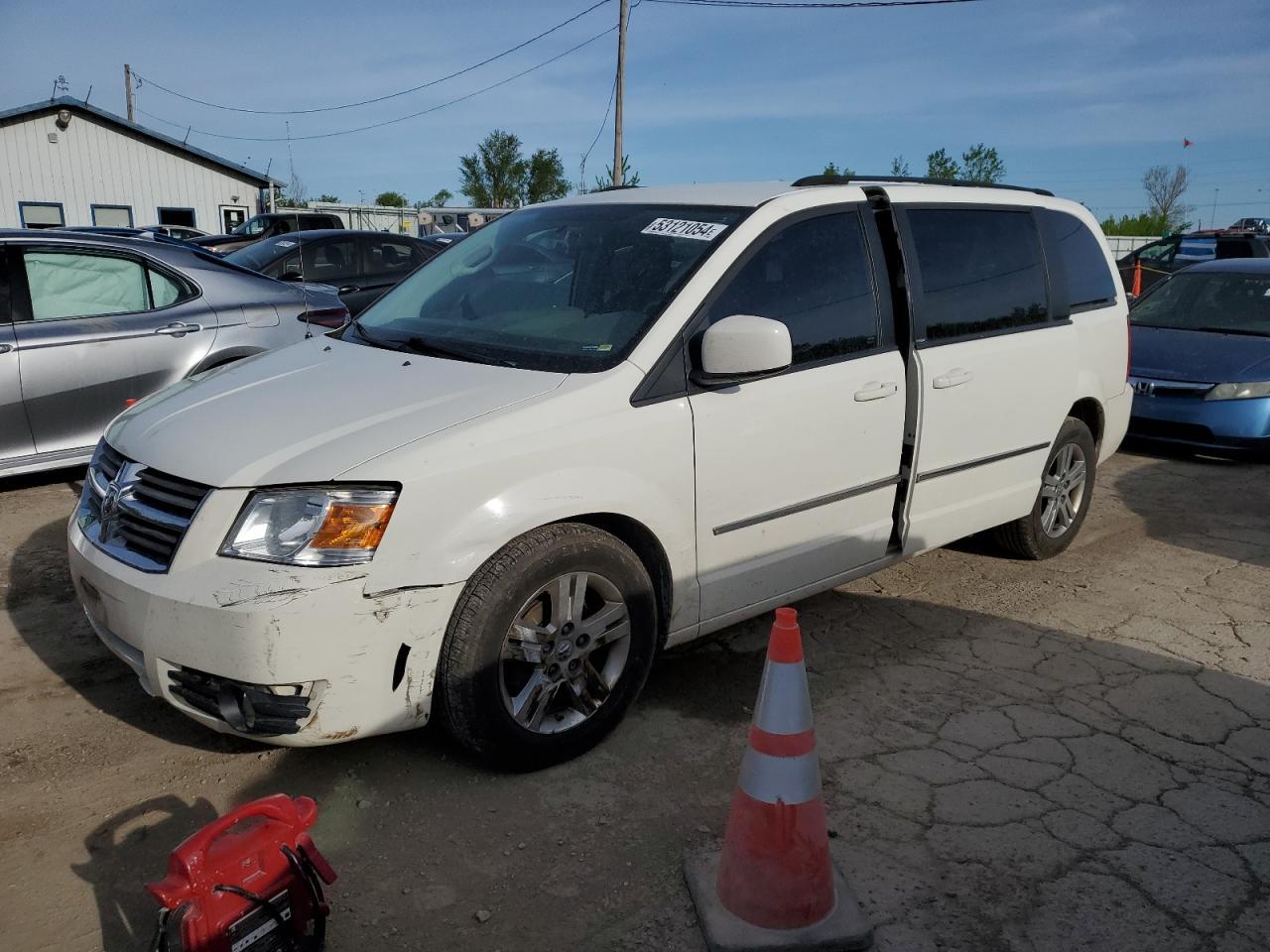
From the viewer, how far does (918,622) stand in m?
4.53

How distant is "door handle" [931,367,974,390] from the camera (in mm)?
4152

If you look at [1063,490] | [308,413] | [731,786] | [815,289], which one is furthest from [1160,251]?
[308,413]

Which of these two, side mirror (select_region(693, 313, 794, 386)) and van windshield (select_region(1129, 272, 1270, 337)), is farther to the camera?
van windshield (select_region(1129, 272, 1270, 337))

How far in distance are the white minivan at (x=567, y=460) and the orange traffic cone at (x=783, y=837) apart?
2.71 ft

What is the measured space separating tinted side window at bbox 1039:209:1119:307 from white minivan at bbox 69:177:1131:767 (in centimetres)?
39

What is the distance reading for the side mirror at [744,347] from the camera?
10.7 ft

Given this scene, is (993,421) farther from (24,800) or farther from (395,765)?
(24,800)

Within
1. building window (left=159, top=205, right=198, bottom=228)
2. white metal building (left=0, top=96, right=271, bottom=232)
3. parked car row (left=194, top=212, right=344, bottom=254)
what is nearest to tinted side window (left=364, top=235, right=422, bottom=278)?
parked car row (left=194, top=212, right=344, bottom=254)

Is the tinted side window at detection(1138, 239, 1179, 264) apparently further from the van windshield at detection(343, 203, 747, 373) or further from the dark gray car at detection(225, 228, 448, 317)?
the van windshield at detection(343, 203, 747, 373)

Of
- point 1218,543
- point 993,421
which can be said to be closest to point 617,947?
point 993,421

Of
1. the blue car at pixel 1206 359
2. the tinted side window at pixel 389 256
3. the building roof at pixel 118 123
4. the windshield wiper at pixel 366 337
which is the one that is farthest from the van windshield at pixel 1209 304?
the building roof at pixel 118 123

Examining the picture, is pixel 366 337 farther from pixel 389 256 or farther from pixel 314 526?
pixel 389 256

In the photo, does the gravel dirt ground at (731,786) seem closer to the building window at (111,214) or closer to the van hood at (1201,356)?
the van hood at (1201,356)

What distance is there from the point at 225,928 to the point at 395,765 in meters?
1.04
